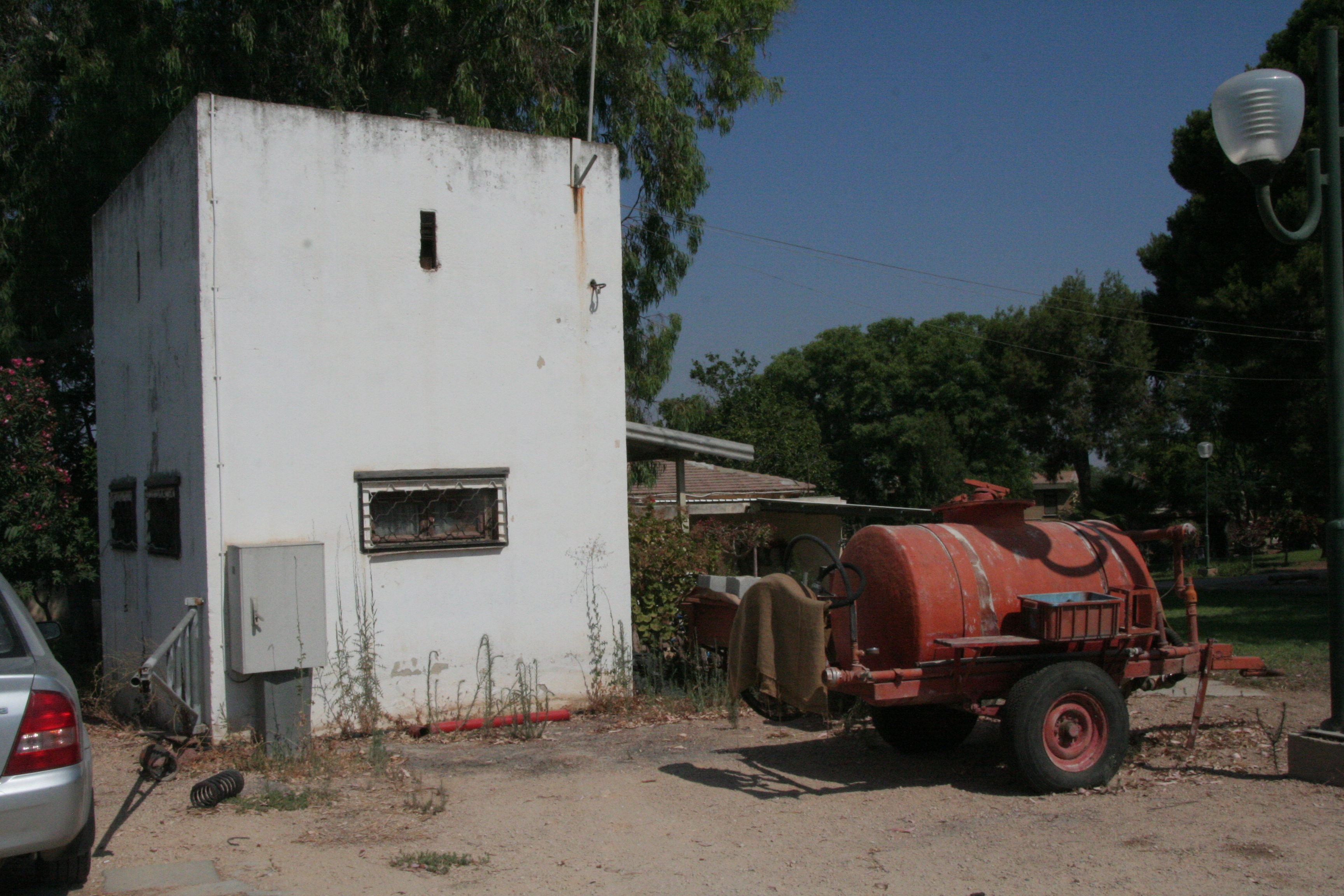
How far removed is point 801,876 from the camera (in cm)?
534

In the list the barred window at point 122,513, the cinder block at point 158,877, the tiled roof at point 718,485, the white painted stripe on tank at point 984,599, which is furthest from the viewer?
the tiled roof at point 718,485

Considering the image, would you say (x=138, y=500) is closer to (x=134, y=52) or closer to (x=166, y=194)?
(x=166, y=194)

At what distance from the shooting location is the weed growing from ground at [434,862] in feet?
18.1

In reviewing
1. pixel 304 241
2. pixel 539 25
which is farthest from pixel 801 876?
pixel 539 25

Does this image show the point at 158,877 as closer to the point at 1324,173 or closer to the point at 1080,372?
the point at 1324,173

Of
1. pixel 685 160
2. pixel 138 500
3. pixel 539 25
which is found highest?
pixel 539 25

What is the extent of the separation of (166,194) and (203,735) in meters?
4.59

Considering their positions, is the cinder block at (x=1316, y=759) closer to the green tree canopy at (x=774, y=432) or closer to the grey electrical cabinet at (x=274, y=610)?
the grey electrical cabinet at (x=274, y=610)

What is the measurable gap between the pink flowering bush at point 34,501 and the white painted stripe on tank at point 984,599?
9.97m

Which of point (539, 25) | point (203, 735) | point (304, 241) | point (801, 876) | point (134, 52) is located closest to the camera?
point (801, 876)

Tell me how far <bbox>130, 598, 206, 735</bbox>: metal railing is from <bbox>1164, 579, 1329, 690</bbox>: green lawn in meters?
9.60

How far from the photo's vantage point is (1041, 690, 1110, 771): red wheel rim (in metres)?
6.68

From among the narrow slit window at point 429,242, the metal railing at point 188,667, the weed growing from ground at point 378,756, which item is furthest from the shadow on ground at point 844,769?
the narrow slit window at point 429,242

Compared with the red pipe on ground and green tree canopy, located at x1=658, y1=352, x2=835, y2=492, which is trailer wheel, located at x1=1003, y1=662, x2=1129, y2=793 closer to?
the red pipe on ground
